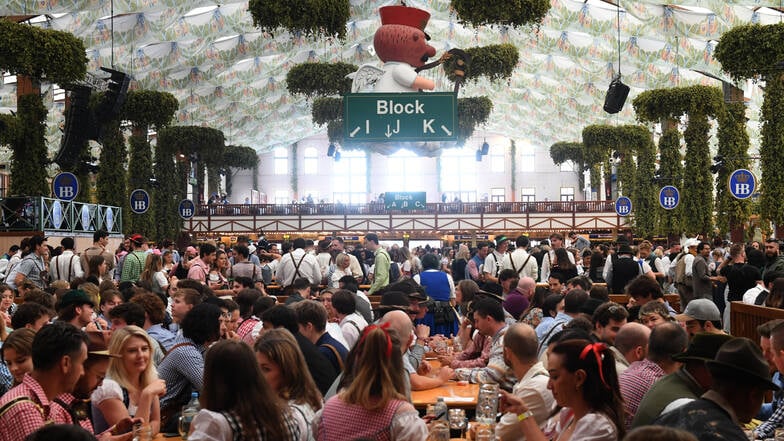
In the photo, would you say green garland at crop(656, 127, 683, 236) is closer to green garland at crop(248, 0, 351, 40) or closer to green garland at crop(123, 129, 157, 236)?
green garland at crop(248, 0, 351, 40)

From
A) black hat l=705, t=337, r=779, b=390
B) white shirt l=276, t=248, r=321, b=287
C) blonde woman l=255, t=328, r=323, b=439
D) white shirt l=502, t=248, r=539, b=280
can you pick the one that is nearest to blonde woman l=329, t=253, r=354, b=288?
white shirt l=276, t=248, r=321, b=287

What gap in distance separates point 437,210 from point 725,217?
19627 millimetres

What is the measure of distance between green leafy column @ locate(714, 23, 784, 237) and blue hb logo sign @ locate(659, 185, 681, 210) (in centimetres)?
500

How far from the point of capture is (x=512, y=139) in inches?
1833

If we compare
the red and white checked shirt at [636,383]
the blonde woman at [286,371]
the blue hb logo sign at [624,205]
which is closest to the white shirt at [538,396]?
the red and white checked shirt at [636,383]

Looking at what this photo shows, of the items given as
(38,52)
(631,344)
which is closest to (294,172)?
(38,52)

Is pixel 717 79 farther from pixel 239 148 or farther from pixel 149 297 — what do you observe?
pixel 149 297

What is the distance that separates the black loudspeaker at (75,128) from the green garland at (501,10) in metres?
8.60

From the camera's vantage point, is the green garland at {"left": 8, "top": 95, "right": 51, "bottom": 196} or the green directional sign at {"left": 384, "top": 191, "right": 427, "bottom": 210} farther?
the green directional sign at {"left": 384, "top": 191, "right": 427, "bottom": 210}

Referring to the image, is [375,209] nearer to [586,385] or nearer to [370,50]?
[370,50]

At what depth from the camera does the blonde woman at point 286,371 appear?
12.3ft

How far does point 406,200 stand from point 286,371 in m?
30.0

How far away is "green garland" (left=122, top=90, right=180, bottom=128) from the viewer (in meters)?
19.7

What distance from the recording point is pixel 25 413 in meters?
3.30
